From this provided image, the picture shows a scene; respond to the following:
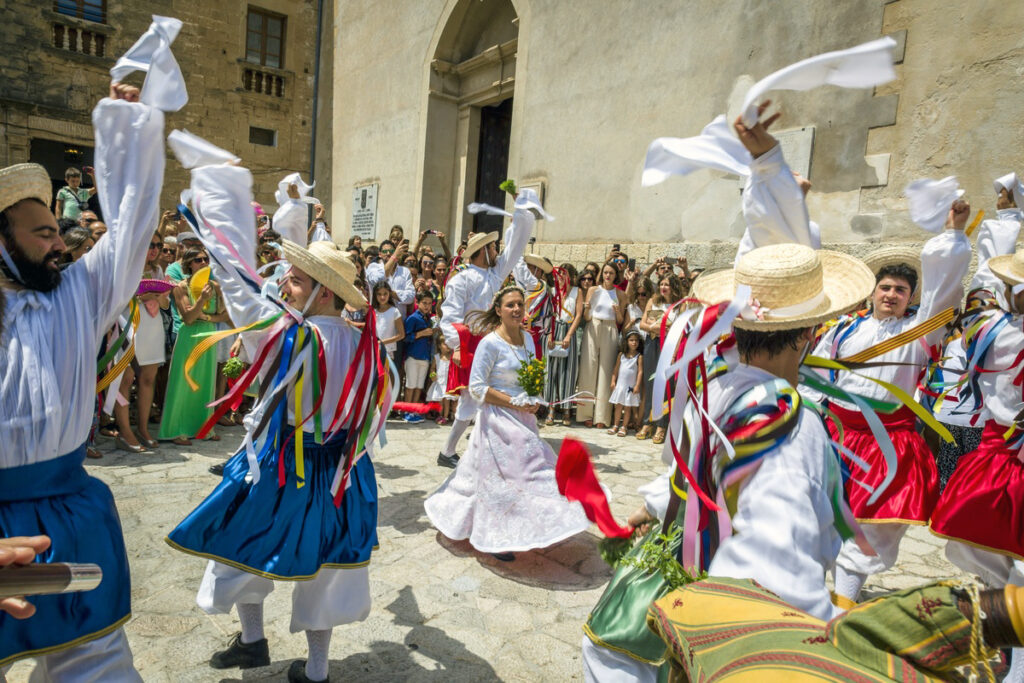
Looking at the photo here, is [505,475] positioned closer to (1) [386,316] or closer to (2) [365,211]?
(1) [386,316]

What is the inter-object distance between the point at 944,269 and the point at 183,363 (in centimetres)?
649

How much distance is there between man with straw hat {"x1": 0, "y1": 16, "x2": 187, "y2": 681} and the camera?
6.07 feet

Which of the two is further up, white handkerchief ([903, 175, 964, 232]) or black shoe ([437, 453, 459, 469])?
white handkerchief ([903, 175, 964, 232])

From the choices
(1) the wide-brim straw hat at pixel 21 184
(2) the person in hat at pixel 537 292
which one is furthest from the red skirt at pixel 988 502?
(2) the person in hat at pixel 537 292

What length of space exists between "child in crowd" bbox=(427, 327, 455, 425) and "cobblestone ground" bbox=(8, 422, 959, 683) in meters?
2.47

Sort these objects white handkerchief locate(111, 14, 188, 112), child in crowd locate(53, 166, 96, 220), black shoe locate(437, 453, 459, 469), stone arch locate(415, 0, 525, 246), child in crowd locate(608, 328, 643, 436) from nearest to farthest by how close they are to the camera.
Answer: white handkerchief locate(111, 14, 188, 112) < black shoe locate(437, 453, 459, 469) < child in crowd locate(608, 328, 643, 436) < child in crowd locate(53, 166, 96, 220) < stone arch locate(415, 0, 525, 246)

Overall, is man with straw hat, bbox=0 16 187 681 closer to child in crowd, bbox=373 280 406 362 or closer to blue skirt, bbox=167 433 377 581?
blue skirt, bbox=167 433 377 581

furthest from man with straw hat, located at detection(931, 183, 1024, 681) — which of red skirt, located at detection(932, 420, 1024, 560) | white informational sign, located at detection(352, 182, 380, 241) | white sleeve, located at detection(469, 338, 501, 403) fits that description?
white informational sign, located at detection(352, 182, 380, 241)

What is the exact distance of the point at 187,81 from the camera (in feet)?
61.0

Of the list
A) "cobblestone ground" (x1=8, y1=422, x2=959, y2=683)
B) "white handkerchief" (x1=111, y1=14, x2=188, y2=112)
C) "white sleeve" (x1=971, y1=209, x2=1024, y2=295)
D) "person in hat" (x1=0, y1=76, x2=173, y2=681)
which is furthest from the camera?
"white sleeve" (x1=971, y1=209, x2=1024, y2=295)

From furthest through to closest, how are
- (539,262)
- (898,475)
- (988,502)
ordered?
(539,262)
(898,475)
(988,502)

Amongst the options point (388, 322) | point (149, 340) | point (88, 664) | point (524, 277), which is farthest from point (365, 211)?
point (88, 664)

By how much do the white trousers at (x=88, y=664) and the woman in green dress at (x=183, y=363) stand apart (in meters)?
4.90

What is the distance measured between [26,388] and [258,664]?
1730mm
